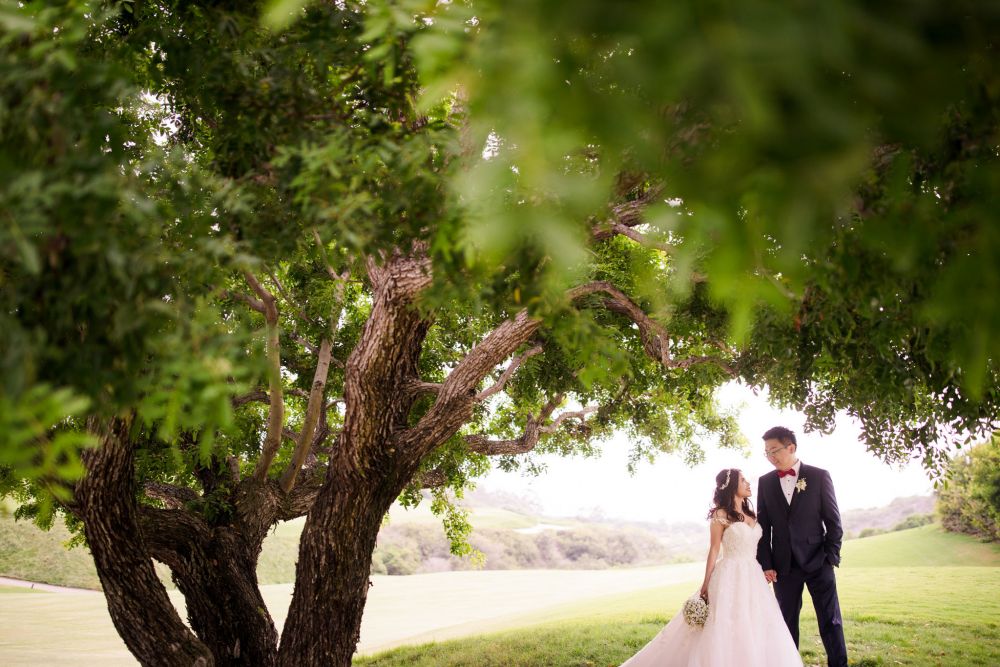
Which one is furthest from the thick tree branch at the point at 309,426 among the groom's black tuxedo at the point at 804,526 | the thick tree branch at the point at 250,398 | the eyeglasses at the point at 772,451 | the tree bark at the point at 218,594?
the groom's black tuxedo at the point at 804,526

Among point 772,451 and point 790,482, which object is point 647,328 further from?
point 790,482

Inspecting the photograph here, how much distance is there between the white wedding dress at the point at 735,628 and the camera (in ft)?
20.3

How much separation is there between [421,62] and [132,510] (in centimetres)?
498

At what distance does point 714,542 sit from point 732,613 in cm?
69

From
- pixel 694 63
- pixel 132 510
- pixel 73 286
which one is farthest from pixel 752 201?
pixel 132 510

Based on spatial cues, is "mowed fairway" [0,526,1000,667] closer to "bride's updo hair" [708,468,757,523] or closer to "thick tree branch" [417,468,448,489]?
"thick tree branch" [417,468,448,489]

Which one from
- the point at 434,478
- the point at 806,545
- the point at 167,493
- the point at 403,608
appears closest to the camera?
the point at 806,545

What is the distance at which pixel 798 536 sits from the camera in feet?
21.0

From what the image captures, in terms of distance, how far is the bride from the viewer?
20.3ft

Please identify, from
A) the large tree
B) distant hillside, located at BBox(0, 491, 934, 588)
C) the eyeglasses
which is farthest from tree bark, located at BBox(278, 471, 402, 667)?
distant hillside, located at BBox(0, 491, 934, 588)

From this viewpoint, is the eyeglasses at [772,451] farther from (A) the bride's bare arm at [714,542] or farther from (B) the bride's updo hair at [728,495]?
(A) the bride's bare arm at [714,542]

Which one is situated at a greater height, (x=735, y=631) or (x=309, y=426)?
(x=309, y=426)

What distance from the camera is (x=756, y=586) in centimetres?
649

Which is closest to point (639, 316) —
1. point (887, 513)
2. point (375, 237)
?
point (375, 237)
